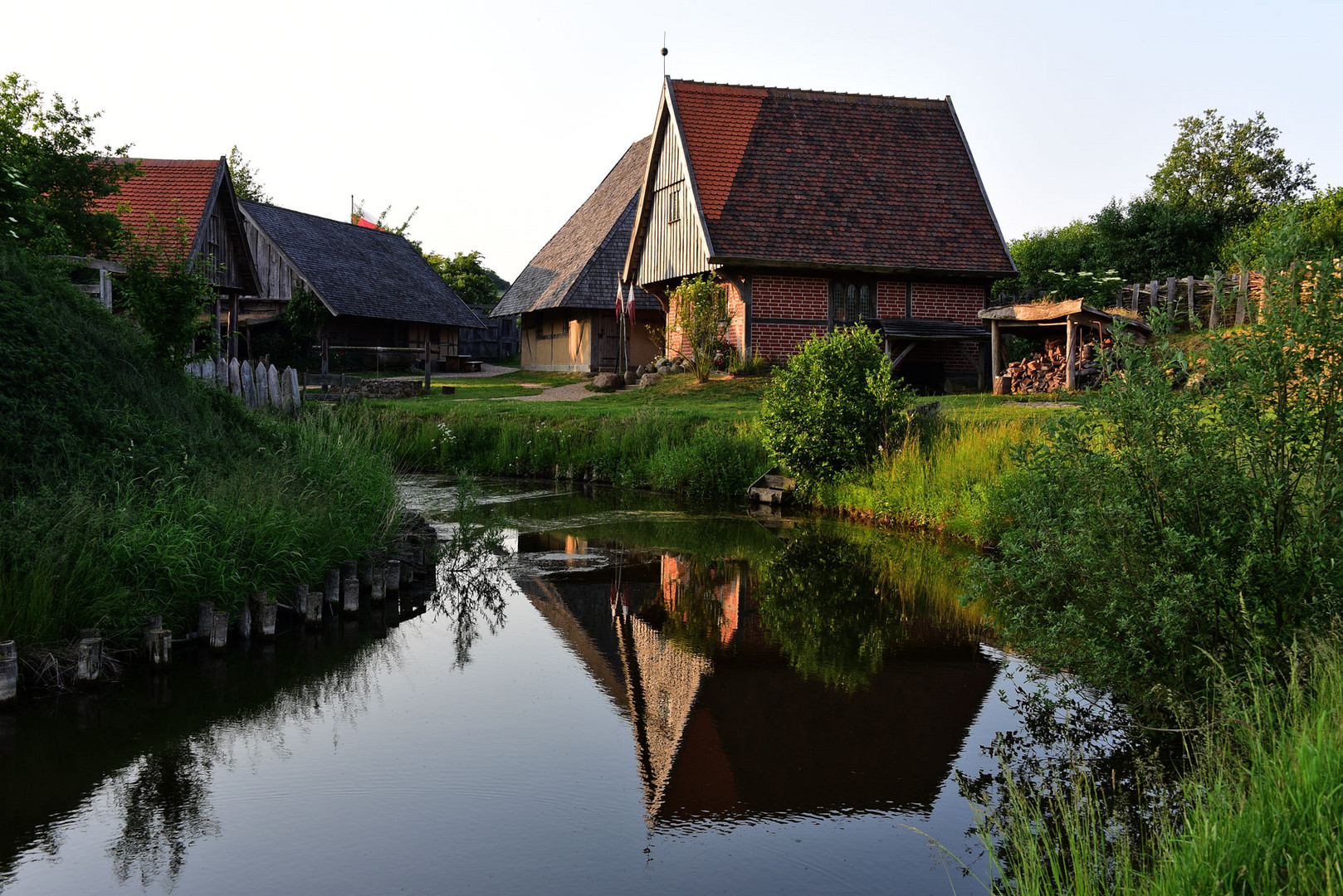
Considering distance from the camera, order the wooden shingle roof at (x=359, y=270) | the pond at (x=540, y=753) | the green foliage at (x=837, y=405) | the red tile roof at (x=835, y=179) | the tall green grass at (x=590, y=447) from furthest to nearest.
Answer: the wooden shingle roof at (x=359, y=270)
the red tile roof at (x=835, y=179)
the tall green grass at (x=590, y=447)
the green foliage at (x=837, y=405)
the pond at (x=540, y=753)

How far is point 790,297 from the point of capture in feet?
83.1

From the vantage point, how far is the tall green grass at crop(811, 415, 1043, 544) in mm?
12641

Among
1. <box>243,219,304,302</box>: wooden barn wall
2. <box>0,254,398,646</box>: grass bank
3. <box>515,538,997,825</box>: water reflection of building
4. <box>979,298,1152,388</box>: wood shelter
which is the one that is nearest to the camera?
<box>515,538,997,825</box>: water reflection of building

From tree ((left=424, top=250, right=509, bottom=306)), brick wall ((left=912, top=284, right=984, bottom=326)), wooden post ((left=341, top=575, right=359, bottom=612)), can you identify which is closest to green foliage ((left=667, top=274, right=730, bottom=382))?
brick wall ((left=912, top=284, right=984, bottom=326))

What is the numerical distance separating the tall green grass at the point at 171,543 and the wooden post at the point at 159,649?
8.1 inches

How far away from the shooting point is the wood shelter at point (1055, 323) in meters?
20.3

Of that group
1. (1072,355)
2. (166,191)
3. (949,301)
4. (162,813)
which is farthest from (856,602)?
(166,191)

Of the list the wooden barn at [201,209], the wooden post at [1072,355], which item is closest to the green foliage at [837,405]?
the wooden post at [1072,355]

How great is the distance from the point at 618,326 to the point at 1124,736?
2873 centimetres

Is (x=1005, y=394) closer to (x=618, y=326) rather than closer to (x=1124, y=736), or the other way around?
(x=618, y=326)

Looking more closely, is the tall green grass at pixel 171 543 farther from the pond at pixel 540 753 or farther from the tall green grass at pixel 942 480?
the tall green grass at pixel 942 480

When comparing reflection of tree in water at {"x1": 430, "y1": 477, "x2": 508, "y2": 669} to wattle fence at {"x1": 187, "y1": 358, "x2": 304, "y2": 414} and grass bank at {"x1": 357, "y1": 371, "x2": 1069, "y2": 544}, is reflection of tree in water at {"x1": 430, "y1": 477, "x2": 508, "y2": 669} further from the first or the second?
wattle fence at {"x1": 187, "y1": 358, "x2": 304, "y2": 414}

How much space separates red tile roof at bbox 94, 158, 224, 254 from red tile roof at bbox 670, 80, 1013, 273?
40.2ft

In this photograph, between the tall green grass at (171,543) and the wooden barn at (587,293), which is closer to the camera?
the tall green grass at (171,543)
